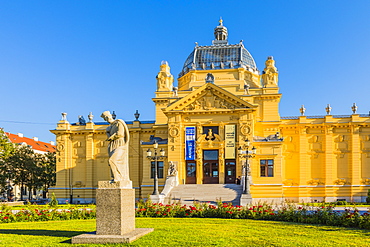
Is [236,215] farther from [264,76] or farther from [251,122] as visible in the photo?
[264,76]

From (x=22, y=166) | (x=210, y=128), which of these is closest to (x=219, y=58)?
(x=210, y=128)

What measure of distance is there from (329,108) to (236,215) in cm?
2988

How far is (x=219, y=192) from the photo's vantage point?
1491 inches

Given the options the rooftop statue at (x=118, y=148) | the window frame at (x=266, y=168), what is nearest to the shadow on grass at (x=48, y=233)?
the rooftop statue at (x=118, y=148)

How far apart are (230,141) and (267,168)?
4.86 meters

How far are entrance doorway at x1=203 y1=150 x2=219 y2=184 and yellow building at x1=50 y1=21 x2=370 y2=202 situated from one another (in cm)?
11

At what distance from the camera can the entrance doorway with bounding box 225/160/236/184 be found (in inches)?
1663

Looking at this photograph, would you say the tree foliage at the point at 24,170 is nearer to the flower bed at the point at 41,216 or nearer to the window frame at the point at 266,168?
the flower bed at the point at 41,216

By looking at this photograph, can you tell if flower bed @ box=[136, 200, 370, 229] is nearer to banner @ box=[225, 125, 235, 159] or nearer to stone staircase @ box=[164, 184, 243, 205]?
stone staircase @ box=[164, 184, 243, 205]

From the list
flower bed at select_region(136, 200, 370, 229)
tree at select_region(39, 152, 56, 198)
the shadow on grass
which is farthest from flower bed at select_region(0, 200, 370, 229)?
tree at select_region(39, 152, 56, 198)

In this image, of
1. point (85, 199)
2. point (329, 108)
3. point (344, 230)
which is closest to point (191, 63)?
point (329, 108)

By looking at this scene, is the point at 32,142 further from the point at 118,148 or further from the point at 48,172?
the point at 118,148

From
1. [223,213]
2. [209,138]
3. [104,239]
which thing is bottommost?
[223,213]

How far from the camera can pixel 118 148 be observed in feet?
50.4
